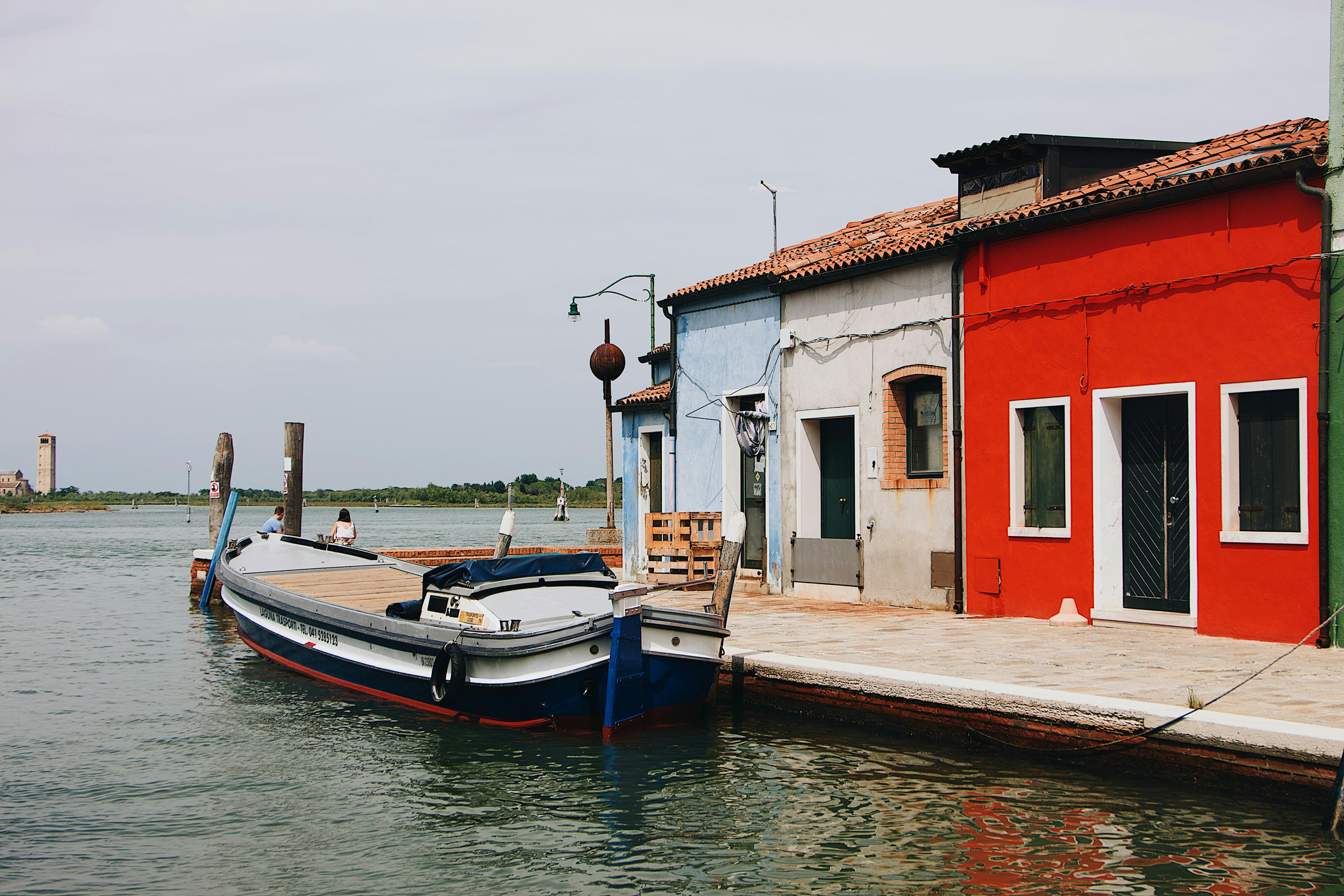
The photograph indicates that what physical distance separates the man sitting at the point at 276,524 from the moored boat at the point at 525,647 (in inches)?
281

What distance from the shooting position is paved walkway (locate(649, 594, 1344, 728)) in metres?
7.72

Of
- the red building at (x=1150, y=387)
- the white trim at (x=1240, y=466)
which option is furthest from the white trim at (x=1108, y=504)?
the white trim at (x=1240, y=466)

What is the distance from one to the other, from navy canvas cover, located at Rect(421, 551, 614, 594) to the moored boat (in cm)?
1

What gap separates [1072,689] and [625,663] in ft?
11.4

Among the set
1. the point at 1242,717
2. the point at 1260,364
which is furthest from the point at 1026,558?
the point at 1242,717

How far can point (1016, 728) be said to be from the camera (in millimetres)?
8000

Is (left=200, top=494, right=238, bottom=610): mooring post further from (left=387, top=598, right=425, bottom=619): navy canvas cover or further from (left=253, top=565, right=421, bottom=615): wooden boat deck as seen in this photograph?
(left=387, top=598, right=425, bottom=619): navy canvas cover

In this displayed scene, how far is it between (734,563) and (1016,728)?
2.98 metres

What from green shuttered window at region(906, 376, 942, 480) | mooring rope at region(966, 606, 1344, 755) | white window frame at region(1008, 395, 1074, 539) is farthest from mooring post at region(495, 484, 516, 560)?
mooring rope at region(966, 606, 1344, 755)

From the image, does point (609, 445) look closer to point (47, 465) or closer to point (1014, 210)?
point (1014, 210)

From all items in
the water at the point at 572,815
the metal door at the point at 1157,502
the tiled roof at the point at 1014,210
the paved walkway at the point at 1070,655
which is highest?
the tiled roof at the point at 1014,210

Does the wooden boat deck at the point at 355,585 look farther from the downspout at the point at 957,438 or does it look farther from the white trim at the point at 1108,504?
the white trim at the point at 1108,504

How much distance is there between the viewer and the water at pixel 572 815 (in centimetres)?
620

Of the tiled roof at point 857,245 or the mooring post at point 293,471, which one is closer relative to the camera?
the tiled roof at point 857,245
